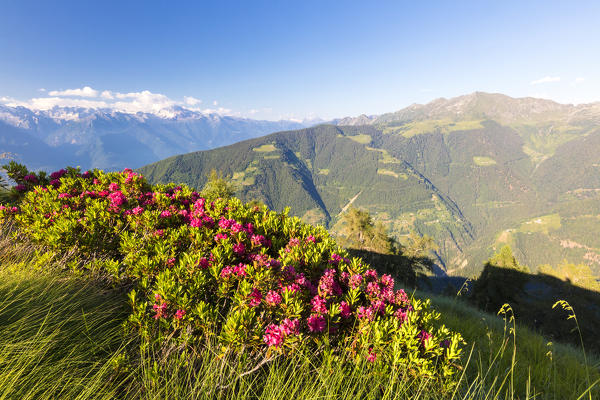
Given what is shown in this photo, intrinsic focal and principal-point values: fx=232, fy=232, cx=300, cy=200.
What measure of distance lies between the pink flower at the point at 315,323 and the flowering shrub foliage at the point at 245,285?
12 millimetres

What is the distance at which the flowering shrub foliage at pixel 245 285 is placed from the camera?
2.74 metres

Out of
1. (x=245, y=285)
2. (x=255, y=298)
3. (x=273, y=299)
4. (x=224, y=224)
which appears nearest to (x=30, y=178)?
(x=224, y=224)

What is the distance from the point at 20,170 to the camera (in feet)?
24.0

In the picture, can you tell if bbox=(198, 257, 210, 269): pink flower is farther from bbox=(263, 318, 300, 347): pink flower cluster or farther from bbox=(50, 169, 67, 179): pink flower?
bbox=(50, 169, 67, 179): pink flower

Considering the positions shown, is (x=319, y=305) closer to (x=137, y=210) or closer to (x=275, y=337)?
(x=275, y=337)

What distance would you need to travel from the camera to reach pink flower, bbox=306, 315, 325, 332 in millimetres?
2896

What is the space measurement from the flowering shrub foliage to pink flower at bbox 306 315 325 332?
12 mm

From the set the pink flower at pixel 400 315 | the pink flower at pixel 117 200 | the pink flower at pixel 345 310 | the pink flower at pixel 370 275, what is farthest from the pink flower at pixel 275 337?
the pink flower at pixel 117 200

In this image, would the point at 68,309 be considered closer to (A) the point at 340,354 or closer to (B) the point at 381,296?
(A) the point at 340,354

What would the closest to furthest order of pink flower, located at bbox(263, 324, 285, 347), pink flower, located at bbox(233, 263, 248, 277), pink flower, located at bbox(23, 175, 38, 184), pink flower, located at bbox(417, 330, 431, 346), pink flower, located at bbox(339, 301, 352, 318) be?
pink flower, located at bbox(263, 324, 285, 347) → pink flower, located at bbox(417, 330, 431, 346) → pink flower, located at bbox(339, 301, 352, 318) → pink flower, located at bbox(233, 263, 248, 277) → pink flower, located at bbox(23, 175, 38, 184)

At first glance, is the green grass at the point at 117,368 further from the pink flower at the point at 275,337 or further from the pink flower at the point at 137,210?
the pink flower at the point at 137,210

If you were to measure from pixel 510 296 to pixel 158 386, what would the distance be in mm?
39073

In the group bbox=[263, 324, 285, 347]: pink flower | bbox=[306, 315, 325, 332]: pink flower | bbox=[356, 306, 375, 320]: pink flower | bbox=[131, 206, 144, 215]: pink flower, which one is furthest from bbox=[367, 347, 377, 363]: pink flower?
bbox=[131, 206, 144, 215]: pink flower

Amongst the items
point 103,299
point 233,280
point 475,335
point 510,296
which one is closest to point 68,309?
point 103,299
